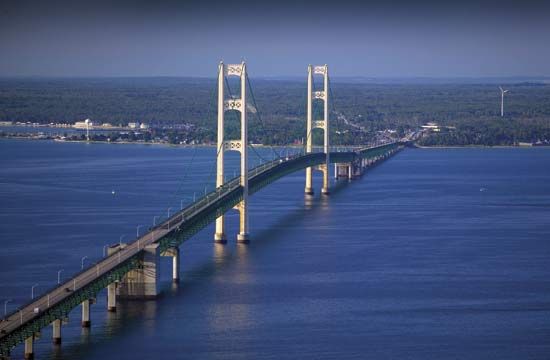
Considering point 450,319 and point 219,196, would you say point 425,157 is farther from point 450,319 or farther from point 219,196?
point 450,319

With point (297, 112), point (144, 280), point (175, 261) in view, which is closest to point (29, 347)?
point (144, 280)

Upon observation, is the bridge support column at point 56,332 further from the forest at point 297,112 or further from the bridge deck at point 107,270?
the forest at point 297,112

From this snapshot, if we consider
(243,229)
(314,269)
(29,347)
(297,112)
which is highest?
(297,112)

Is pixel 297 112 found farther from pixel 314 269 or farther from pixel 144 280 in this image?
pixel 144 280

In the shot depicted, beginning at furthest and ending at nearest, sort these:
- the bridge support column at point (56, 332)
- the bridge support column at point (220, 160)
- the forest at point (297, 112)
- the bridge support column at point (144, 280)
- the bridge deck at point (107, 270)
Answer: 1. the forest at point (297, 112)
2. the bridge support column at point (220, 160)
3. the bridge support column at point (144, 280)
4. the bridge support column at point (56, 332)
5. the bridge deck at point (107, 270)

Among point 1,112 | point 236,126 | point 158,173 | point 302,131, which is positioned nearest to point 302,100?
point 1,112

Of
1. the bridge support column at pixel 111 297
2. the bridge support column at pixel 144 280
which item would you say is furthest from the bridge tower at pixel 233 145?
the bridge support column at pixel 111 297
